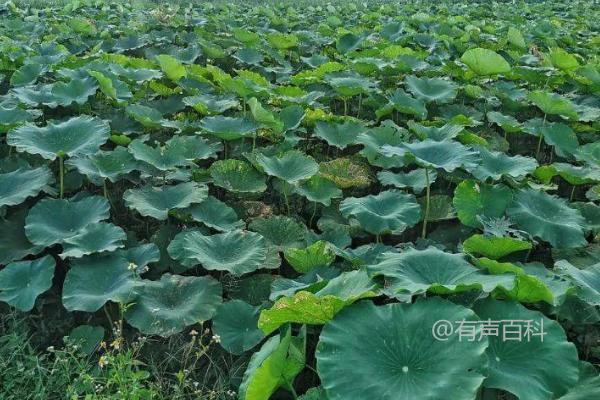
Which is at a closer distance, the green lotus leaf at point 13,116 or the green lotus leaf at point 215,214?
the green lotus leaf at point 215,214

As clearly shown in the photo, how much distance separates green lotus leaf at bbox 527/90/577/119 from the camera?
398cm

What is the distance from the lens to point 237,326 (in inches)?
96.7

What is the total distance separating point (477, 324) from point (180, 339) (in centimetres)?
123

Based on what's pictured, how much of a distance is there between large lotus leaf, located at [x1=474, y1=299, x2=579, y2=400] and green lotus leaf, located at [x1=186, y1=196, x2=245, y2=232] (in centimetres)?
126

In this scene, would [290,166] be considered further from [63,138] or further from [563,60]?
[563,60]

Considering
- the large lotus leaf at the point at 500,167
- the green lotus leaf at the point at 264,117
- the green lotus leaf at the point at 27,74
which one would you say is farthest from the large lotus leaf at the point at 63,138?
the large lotus leaf at the point at 500,167

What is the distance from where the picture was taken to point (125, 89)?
4012 millimetres

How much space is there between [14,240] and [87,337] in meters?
0.74

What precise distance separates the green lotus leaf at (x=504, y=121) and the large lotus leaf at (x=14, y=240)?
2.78 m

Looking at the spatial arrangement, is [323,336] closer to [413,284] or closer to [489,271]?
[413,284]

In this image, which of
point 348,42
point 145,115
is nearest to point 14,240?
point 145,115

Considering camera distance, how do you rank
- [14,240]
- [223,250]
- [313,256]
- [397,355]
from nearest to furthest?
1. [397,355]
2. [313,256]
3. [223,250]
4. [14,240]

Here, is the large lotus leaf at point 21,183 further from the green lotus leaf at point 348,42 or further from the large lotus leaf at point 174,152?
the green lotus leaf at point 348,42

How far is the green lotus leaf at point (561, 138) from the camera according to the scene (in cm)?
379
